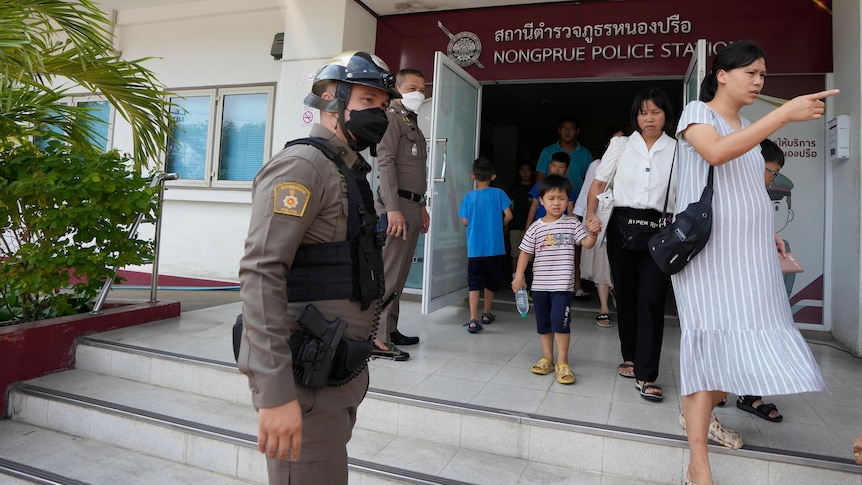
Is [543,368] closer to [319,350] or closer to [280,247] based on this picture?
[319,350]

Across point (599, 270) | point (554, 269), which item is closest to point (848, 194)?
point (599, 270)

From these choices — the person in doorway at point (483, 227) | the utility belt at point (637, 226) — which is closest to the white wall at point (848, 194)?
the utility belt at point (637, 226)

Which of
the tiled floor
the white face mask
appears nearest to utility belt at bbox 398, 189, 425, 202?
the white face mask

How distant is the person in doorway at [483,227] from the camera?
475cm

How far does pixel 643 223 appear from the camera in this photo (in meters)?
2.90

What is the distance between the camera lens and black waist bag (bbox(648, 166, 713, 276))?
196cm

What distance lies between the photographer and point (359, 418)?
2914 mm

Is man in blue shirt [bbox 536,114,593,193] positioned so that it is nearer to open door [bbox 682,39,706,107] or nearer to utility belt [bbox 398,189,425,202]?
open door [bbox 682,39,706,107]

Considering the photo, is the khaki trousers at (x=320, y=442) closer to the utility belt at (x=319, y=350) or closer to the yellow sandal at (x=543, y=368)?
the utility belt at (x=319, y=350)

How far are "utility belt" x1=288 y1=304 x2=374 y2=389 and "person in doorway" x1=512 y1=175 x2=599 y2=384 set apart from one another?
7.15 feet

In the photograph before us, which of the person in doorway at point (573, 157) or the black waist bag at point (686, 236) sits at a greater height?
the person in doorway at point (573, 157)

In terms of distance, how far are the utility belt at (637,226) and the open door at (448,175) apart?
6.34 ft

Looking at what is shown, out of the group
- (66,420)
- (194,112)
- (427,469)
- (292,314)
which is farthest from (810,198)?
(194,112)

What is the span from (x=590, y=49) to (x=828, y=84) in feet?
6.98
